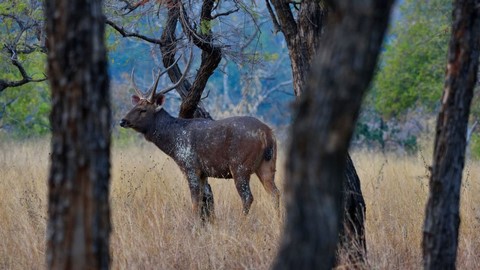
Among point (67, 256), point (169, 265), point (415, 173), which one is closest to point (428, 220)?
point (67, 256)

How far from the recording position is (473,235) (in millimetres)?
7629

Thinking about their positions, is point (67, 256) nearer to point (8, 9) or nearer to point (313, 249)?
point (313, 249)

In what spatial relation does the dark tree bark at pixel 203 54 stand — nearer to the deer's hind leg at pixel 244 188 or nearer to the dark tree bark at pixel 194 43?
the dark tree bark at pixel 194 43

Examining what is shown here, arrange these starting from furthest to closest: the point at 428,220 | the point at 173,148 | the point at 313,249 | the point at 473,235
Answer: the point at 173,148 → the point at 473,235 → the point at 428,220 → the point at 313,249

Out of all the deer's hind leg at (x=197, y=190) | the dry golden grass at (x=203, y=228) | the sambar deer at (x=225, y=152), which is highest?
the sambar deer at (x=225, y=152)

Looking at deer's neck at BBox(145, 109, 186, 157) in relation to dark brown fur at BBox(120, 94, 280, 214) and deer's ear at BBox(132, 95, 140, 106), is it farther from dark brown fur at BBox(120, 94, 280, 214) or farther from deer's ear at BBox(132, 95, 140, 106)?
deer's ear at BBox(132, 95, 140, 106)

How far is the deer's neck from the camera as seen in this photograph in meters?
10.0

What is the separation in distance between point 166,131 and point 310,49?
3.90 meters

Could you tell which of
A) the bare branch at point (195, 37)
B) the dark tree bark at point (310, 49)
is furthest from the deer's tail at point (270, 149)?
the dark tree bark at point (310, 49)

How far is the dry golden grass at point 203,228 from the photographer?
21.5ft

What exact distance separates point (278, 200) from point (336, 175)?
608cm

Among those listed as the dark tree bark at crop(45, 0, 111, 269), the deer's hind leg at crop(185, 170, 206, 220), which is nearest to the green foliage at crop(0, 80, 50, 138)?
the deer's hind leg at crop(185, 170, 206, 220)

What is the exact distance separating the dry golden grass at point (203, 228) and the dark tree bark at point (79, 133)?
2557 millimetres

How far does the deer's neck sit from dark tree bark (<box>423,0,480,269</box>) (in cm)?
581
